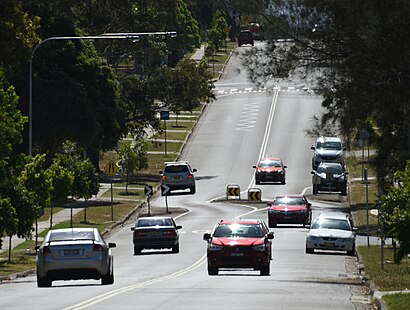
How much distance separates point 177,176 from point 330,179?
8.70 m

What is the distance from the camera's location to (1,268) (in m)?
41.0

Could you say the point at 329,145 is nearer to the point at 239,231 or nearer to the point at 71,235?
the point at 239,231

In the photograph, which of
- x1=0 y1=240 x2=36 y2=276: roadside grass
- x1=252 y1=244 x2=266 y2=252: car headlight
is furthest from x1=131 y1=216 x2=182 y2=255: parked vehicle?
x1=252 y1=244 x2=266 y2=252: car headlight

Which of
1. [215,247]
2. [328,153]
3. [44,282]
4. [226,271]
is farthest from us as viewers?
[328,153]

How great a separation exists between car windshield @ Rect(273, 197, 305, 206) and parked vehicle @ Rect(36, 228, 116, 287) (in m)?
28.9

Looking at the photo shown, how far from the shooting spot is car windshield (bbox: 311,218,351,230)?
46.1m

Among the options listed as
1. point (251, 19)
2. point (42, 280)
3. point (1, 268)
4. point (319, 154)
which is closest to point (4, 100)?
point (1, 268)

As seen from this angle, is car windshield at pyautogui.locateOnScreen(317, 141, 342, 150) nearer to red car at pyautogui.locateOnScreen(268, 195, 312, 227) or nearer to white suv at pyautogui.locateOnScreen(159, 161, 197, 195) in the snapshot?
white suv at pyautogui.locateOnScreen(159, 161, 197, 195)

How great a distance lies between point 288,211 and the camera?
57.1 meters

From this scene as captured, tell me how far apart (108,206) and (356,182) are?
1899 cm

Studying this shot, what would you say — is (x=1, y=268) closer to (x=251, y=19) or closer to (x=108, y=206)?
(x=251, y=19)

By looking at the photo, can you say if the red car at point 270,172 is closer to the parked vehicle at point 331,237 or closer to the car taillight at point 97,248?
the parked vehicle at point 331,237

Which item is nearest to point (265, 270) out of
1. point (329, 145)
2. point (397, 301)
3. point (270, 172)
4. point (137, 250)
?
point (397, 301)

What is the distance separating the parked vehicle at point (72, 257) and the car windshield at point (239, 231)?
647cm
